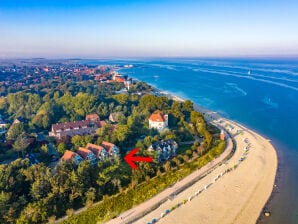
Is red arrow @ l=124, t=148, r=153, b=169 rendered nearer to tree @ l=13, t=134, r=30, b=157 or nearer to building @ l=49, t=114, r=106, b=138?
building @ l=49, t=114, r=106, b=138

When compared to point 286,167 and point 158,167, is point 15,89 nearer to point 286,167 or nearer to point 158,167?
point 158,167

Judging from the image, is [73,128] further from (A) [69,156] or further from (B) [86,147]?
(A) [69,156]

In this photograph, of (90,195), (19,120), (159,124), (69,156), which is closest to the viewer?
(90,195)

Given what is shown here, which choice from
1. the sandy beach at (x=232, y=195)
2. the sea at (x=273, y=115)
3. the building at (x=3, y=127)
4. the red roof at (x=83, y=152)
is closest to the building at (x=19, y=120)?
the building at (x=3, y=127)

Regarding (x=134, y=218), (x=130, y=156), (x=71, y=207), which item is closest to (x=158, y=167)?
(x=130, y=156)

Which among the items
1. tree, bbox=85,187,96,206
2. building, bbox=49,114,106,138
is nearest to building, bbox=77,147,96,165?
tree, bbox=85,187,96,206

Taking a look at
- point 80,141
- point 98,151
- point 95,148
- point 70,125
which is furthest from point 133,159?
point 70,125

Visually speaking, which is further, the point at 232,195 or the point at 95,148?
the point at 95,148

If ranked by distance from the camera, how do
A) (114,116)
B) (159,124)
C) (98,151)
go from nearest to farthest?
(98,151)
(159,124)
(114,116)
